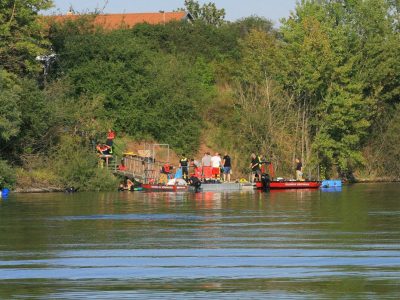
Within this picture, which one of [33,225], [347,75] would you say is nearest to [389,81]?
[347,75]

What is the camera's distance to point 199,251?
25.9 metres

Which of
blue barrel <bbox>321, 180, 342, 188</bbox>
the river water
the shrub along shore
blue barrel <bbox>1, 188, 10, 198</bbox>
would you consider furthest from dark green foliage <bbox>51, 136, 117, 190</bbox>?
the river water

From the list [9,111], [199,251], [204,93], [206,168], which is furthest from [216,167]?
[199,251]

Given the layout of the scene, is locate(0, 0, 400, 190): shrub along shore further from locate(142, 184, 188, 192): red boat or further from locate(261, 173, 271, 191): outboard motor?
locate(261, 173, 271, 191): outboard motor

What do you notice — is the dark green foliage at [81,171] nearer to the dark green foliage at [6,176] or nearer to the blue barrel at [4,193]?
the dark green foliage at [6,176]

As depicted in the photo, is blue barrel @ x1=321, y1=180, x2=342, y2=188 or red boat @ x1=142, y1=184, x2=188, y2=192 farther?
blue barrel @ x1=321, y1=180, x2=342, y2=188

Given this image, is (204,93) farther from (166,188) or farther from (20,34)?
(166,188)

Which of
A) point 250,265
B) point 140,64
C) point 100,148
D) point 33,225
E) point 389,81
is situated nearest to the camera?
point 250,265

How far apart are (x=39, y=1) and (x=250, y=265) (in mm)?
40129

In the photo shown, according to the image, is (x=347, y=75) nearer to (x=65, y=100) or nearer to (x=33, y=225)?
(x=65, y=100)

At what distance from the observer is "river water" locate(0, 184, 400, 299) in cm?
2005

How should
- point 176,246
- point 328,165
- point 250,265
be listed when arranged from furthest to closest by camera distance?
point 328,165 → point 176,246 → point 250,265

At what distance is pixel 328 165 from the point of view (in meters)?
74.2

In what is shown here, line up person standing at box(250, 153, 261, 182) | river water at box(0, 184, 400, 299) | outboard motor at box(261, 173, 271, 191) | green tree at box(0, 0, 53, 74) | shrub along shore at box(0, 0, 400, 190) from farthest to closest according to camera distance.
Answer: person standing at box(250, 153, 261, 182), green tree at box(0, 0, 53, 74), shrub along shore at box(0, 0, 400, 190), outboard motor at box(261, 173, 271, 191), river water at box(0, 184, 400, 299)
